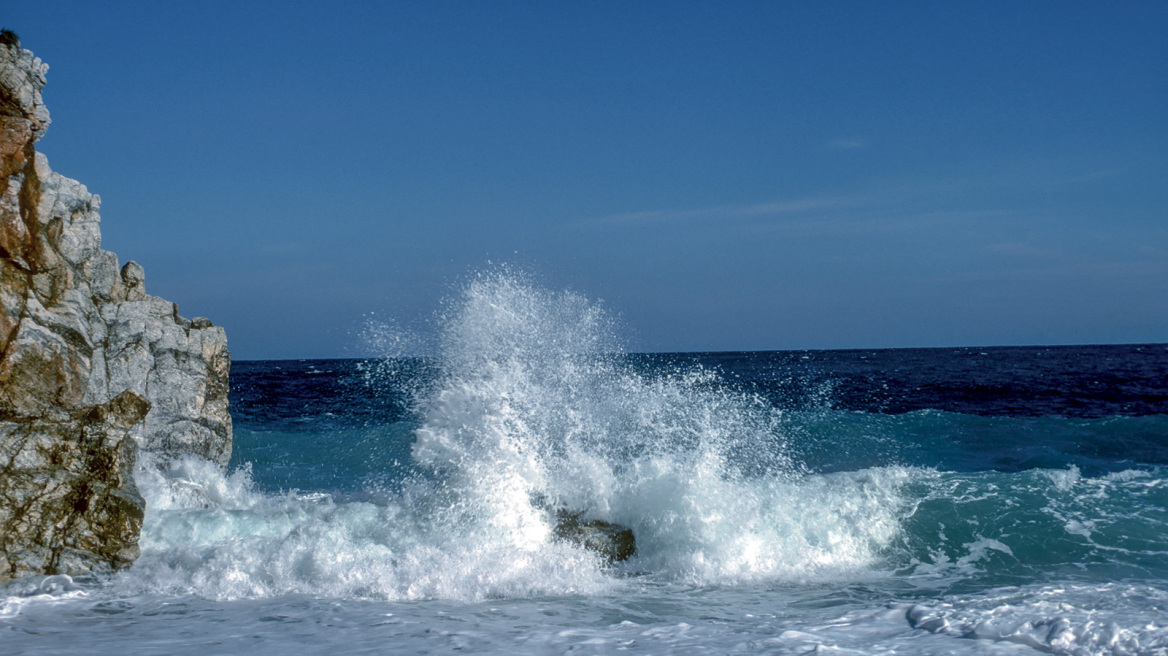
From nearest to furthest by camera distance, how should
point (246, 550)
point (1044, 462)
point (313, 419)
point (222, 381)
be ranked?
point (246, 550), point (222, 381), point (1044, 462), point (313, 419)

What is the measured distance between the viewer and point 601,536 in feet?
21.4

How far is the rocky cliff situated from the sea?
0.37m

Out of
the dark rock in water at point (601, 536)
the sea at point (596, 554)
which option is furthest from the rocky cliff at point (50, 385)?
the dark rock in water at point (601, 536)

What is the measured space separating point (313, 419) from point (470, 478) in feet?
44.1

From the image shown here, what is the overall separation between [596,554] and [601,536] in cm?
22

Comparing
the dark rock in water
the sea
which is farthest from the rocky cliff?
the dark rock in water

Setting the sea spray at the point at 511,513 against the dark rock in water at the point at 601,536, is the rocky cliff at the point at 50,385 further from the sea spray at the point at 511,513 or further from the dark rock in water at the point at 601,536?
the dark rock in water at the point at 601,536

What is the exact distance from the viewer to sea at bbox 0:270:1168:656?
449 cm

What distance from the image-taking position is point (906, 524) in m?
7.67

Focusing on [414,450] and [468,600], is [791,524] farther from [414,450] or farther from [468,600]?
[414,450]

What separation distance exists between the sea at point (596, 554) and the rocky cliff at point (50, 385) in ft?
1.22

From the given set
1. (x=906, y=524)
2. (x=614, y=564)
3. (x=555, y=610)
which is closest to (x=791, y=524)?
(x=906, y=524)

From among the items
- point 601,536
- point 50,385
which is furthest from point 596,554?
point 50,385

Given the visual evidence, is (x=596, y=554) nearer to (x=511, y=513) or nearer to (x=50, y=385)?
(x=511, y=513)
